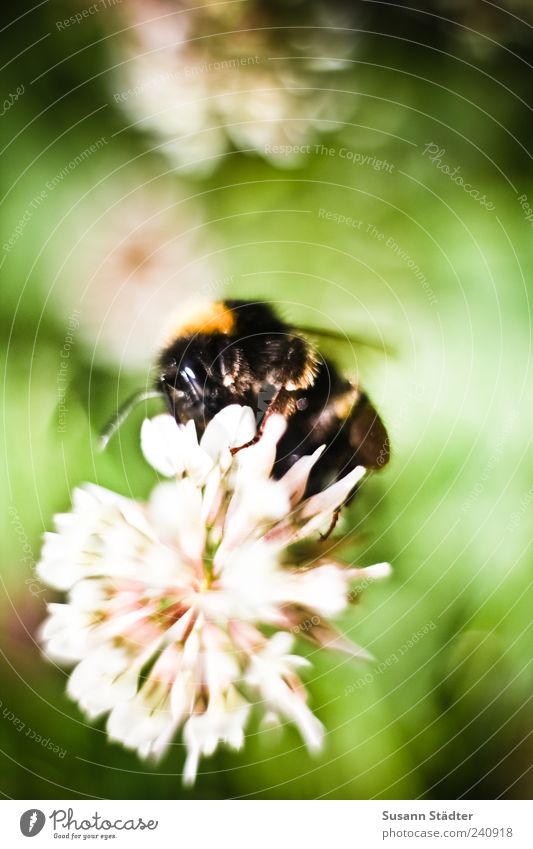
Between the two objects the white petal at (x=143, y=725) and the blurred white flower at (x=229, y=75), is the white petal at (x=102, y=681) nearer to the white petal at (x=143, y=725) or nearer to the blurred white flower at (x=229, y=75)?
the white petal at (x=143, y=725)

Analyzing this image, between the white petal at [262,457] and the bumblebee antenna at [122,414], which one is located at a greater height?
the bumblebee antenna at [122,414]

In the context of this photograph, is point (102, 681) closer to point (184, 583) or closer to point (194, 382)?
point (184, 583)

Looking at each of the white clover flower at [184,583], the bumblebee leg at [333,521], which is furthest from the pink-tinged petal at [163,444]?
the bumblebee leg at [333,521]

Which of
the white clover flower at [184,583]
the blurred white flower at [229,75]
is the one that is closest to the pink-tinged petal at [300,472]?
the white clover flower at [184,583]

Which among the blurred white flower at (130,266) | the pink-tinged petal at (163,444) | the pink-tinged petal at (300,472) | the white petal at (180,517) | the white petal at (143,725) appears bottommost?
the white petal at (143,725)

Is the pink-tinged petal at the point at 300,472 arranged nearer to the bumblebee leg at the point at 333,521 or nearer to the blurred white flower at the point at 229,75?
the bumblebee leg at the point at 333,521

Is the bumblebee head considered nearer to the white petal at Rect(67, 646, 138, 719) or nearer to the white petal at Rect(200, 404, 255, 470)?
the white petal at Rect(200, 404, 255, 470)

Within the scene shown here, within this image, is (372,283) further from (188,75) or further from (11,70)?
(11,70)

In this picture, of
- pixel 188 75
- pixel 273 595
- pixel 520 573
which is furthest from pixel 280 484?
pixel 188 75
